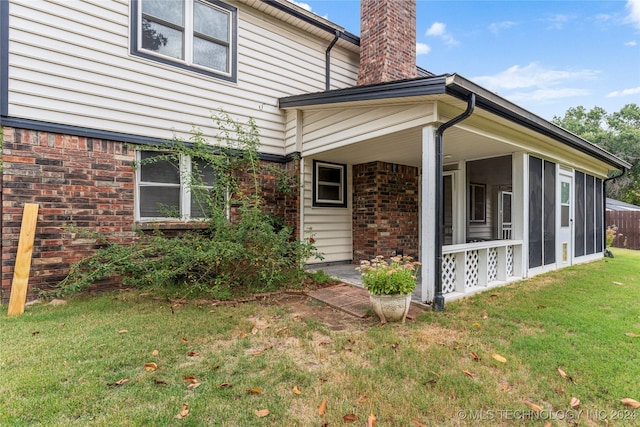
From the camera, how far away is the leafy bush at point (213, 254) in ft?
14.2

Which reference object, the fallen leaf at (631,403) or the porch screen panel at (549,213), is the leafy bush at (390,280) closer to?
the fallen leaf at (631,403)

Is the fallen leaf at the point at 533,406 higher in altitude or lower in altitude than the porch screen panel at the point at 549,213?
lower

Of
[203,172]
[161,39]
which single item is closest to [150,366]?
[203,172]

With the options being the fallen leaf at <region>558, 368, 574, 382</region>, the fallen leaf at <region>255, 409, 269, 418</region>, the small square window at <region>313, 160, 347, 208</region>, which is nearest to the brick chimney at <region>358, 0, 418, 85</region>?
the small square window at <region>313, 160, 347, 208</region>

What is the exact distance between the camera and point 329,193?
7027 mm

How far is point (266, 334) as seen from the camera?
322 centimetres

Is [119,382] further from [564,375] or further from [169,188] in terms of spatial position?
[169,188]

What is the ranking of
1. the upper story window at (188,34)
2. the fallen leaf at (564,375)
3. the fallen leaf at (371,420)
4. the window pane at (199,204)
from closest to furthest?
the fallen leaf at (371,420) < the fallen leaf at (564,375) < the upper story window at (188,34) < the window pane at (199,204)

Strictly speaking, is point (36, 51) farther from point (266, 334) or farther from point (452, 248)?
point (452, 248)

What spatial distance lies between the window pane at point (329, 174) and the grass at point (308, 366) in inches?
139

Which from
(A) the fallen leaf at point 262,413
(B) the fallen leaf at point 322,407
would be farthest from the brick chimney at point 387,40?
(A) the fallen leaf at point 262,413

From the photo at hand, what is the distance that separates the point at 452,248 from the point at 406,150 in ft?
7.51

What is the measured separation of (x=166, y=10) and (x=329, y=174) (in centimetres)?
412

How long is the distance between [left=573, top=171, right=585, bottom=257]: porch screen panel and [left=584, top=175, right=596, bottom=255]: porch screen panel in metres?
0.31
